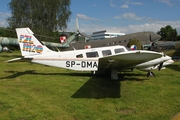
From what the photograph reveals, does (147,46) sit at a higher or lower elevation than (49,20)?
lower

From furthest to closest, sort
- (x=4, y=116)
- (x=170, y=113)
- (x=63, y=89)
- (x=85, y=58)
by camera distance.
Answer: (x=85, y=58) < (x=63, y=89) < (x=170, y=113) < (x=4, y=116)

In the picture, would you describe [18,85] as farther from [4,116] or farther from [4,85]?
[4,116]

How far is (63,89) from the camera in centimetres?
796

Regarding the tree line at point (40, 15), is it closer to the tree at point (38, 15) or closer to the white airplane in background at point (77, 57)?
the tree at point (38, 15)

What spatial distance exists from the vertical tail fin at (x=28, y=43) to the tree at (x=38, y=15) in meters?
26.2

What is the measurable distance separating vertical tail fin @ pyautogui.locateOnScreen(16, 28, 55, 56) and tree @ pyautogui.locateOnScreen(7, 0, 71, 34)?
86.0 feet

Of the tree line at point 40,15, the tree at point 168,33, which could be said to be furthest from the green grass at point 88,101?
the tree at point 168,33

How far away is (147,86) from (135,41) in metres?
12.0

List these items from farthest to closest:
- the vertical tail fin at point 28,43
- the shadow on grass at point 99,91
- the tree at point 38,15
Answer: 1. the tree at point 38,15
2. the vertical tail fin at point 28,43
3. the shadow on grass at point 99,91

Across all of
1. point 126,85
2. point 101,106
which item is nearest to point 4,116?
point 101,106

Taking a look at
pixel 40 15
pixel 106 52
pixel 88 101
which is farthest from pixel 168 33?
pixel 88 101

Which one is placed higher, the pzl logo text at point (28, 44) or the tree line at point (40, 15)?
the tree line at point (40, 15)

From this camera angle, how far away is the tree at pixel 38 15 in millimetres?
36812

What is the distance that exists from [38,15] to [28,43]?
2796 centimetres
